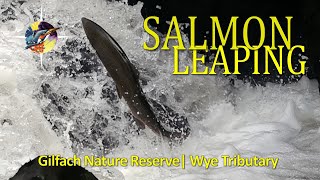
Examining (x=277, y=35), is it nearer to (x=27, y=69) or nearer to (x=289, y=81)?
(x=289, y=81)

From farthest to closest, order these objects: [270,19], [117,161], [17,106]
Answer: [270,19], [17,106], [117,161]

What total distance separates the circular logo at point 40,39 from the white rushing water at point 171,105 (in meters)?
0.05

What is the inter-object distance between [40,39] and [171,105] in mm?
1003

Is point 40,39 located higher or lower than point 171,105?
higher

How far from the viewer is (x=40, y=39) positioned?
10.9 feet

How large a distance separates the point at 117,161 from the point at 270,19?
1.93 meters

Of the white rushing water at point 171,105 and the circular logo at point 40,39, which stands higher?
the circular logo at point 40,39

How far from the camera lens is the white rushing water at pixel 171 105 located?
8.98 feet

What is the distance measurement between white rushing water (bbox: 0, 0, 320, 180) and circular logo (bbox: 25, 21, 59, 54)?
2.1 inches

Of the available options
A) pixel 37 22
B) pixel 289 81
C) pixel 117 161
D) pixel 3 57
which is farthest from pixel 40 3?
pixel 289 81

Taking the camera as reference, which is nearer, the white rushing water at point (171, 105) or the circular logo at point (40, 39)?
the white rushing water at point (171, 105)

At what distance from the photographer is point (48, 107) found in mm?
3250

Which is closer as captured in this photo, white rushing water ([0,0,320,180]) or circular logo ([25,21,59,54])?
white rushing water ([0,0,320,180])

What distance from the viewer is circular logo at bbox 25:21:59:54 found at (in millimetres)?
3301
